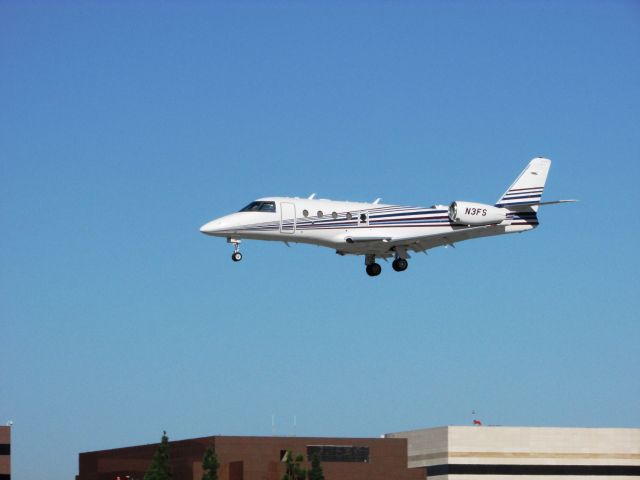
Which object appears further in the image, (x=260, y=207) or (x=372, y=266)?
(x=372, y=266)

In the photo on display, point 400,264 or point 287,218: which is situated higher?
point 287,218

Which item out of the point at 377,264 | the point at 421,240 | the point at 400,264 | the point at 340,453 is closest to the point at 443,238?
the point at 421,240

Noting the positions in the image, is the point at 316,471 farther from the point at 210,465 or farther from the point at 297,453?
the point at 210,465

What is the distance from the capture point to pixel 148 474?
346 ft

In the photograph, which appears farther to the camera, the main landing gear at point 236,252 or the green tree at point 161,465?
the green tree at point 161,465

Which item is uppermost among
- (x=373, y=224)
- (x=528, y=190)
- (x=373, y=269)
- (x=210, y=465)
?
(x=528, y=190)

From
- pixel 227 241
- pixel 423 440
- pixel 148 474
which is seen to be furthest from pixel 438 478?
pixel 227 241

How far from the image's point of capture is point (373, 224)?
64562 mm

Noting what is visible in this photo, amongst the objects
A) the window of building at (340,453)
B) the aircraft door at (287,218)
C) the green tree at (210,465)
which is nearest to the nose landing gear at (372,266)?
the aircraft door at (287,218)

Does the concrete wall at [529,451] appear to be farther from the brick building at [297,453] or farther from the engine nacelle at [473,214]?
the engine nacelle at [473,214]

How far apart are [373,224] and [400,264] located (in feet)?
12.9

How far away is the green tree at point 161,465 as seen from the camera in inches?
4119

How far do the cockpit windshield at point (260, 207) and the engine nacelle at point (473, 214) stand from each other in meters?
9.48

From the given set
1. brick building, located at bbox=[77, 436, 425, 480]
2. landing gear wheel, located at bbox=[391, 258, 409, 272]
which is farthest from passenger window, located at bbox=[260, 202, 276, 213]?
brick building, located at bbox=[77, 436, 425, 480]
